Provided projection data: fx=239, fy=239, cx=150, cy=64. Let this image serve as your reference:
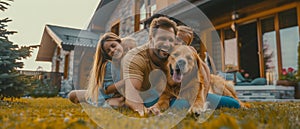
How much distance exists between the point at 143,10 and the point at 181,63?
7578 mm

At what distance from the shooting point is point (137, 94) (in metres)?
1.78

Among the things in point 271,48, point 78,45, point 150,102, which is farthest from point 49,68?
point 150,102

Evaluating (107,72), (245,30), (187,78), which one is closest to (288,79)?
(245,30)

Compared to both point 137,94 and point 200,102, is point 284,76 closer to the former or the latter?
point 200,102

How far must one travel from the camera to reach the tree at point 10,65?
3.37m

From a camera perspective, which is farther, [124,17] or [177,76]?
[124,17]

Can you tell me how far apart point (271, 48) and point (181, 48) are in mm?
4832

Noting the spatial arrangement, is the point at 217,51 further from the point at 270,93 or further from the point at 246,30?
the point at 270,93

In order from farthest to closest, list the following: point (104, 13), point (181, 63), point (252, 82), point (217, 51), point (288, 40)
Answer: point (104, 13) < point (217, 51) < point (288, 40) < point (252, 82) < point (181, 63)

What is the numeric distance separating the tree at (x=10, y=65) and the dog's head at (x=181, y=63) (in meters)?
2.44

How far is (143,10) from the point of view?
927cm

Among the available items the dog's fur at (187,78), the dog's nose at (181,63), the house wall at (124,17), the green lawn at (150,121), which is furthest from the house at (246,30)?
the green lawn at (150,121)

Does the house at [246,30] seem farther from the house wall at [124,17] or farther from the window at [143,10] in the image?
the house wall at [124,17]

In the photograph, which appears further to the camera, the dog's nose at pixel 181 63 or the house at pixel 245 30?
the house at pixel 245 30
